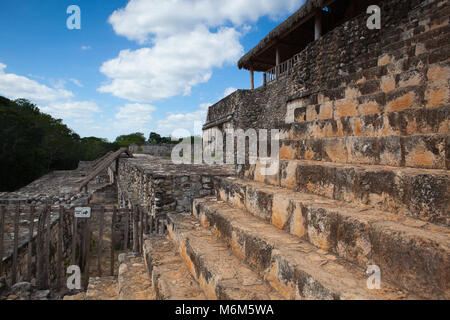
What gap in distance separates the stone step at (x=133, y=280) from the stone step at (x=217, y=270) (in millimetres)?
451

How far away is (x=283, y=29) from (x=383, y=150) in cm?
892

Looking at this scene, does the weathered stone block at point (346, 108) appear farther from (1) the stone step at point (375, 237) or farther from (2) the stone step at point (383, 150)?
(1) the stone step at point (375, 237)

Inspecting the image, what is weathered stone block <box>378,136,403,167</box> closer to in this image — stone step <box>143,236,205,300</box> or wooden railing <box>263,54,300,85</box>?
stone step <box>143,236,205,300</box>

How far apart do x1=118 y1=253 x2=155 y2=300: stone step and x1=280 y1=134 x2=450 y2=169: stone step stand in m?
2.28

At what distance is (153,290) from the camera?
228 centimetres

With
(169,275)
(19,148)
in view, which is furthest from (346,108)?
(19,148)

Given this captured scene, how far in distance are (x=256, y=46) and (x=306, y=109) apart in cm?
892

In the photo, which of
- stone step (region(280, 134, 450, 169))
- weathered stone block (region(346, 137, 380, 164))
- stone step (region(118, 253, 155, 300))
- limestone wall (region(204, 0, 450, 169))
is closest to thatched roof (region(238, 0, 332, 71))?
limestone wall (region(204, 0, 450, 169))

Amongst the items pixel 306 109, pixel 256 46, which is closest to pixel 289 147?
pixel 306 109

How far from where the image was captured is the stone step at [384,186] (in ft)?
4.36

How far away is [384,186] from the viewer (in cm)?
161

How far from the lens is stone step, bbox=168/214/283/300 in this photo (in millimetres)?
1531

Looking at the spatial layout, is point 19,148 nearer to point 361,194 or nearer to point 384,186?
point 361,194

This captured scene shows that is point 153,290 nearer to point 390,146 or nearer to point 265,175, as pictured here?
point 265,175
